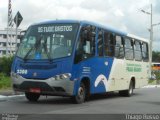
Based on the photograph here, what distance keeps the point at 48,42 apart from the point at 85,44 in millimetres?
1423

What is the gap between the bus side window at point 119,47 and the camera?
21.5m

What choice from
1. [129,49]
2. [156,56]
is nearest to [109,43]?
[129,49]

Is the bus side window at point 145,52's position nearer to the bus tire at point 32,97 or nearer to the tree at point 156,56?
the bus tire at point 32,97

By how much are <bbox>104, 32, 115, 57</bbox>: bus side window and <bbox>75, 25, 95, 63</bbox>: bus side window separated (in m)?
1.57

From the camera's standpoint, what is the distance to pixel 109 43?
20.4m

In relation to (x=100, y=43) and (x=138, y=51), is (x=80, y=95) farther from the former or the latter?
(x=138, y=51)

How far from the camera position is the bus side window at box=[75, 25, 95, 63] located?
678 inches

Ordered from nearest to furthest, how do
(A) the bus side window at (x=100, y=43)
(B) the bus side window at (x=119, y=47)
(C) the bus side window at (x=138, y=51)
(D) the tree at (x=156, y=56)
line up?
1. (A) the bus side window at (x=100, y=43)
2. (B) the bus side window at (x=119, y=47)
3. (C) the bus side window at (x=138, y=51)
4. (D) the tree at (x=156, y=56)

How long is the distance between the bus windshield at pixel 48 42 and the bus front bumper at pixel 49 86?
2.95 feet

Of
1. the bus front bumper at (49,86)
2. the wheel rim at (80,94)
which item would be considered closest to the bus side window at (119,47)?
the wheel rim at (80,94)

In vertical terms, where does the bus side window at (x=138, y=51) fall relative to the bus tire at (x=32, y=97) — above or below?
above

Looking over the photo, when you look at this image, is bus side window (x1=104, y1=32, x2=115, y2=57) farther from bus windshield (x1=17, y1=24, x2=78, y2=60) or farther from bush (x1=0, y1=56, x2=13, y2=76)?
bush (x1=0, y1=56, x2=13, y2=76)

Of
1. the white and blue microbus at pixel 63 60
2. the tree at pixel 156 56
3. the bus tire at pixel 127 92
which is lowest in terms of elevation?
the bus tire at pixel 127 92

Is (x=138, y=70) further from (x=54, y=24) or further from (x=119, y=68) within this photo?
(x=54, y=24)
